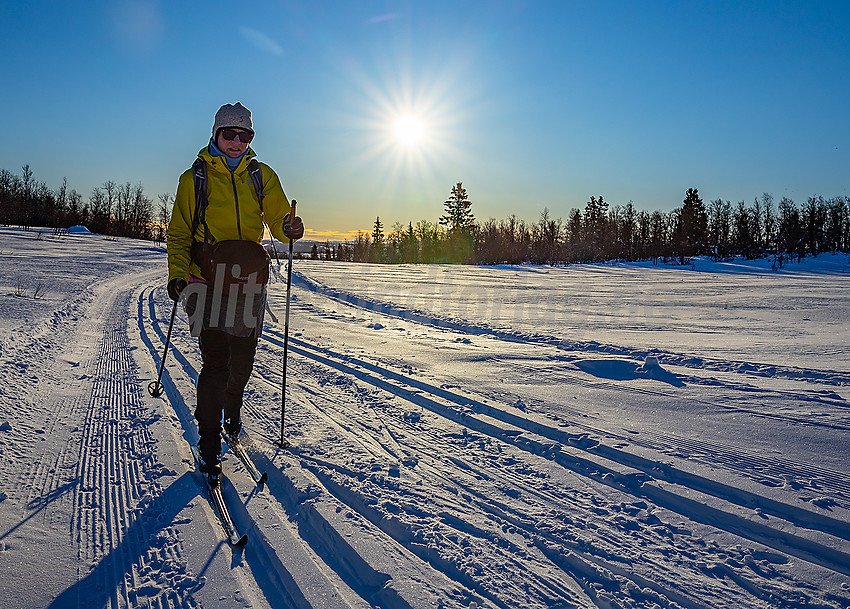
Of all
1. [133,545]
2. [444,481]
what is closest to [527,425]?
A: [444,481]

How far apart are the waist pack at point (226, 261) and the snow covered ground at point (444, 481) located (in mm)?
1144

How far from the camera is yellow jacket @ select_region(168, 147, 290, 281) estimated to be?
2.70m

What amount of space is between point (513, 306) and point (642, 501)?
8513mm

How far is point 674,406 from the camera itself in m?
3.82

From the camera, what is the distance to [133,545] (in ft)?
6.92

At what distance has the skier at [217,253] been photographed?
271 centimetres

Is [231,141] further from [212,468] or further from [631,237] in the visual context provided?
[631,237]

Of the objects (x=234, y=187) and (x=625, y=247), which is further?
(x=625, y=247)

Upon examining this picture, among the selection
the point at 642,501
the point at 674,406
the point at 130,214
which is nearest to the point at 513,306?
the point at 674,406

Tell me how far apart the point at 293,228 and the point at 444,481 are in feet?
5.91

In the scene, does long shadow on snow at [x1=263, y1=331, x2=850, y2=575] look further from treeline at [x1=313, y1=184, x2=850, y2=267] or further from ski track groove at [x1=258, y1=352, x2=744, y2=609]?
treeline at [x1=313, y1=184, x2=850, y2=267]

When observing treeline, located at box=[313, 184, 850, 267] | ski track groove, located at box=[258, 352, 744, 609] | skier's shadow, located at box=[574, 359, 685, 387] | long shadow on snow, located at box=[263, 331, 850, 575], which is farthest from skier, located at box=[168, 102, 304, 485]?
treeline, located at box=[313, 184, 850, 267]

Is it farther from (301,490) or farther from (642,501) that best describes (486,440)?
(301,490)

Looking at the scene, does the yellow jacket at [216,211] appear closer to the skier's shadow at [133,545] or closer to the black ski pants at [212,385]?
the black ski pants at [212,385]
